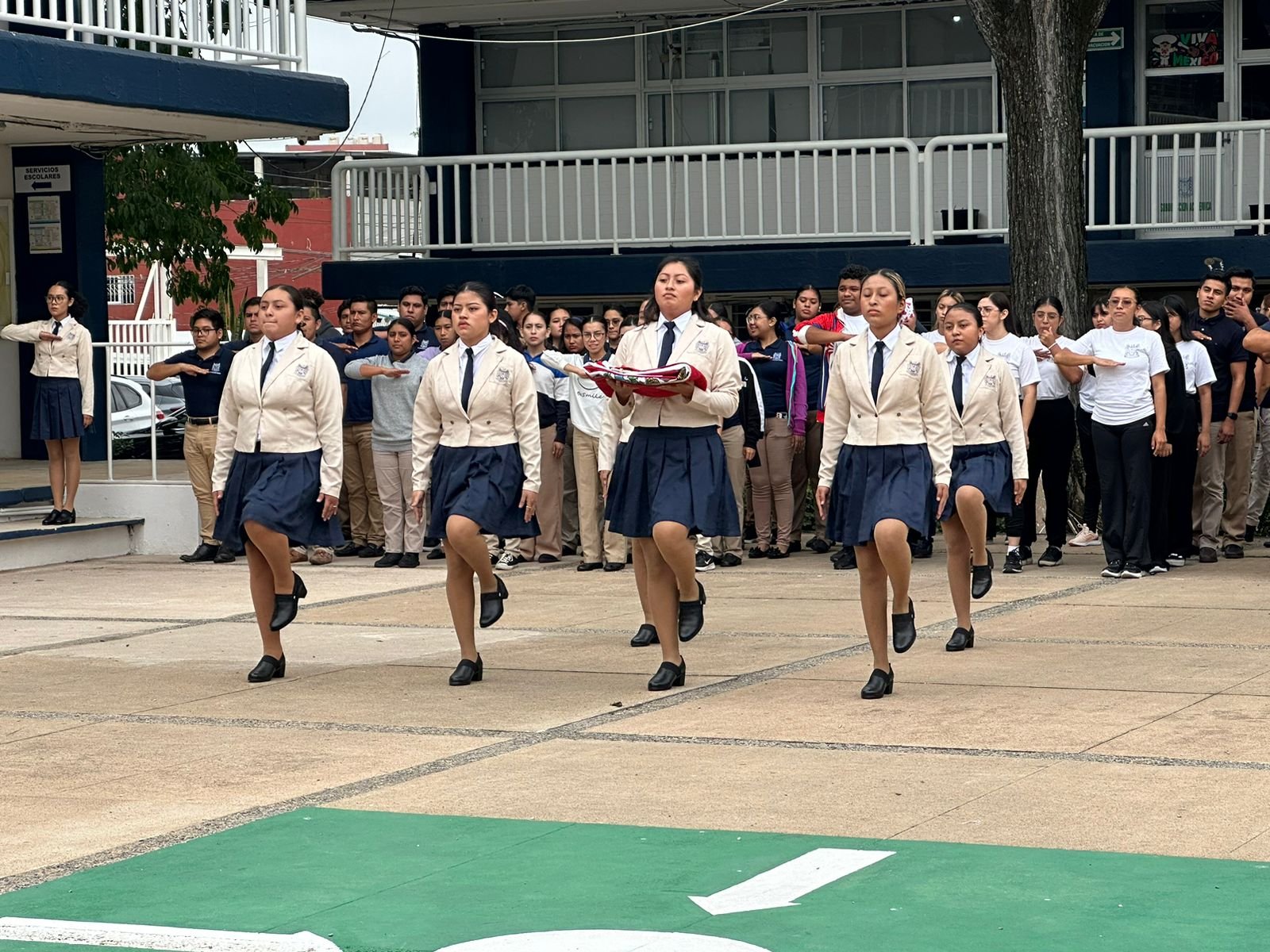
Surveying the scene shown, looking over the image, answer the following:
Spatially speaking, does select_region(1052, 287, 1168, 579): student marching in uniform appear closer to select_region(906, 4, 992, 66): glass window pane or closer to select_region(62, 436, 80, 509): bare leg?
select_region(62, 436, 80, 509): bare leg

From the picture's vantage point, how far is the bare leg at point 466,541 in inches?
365

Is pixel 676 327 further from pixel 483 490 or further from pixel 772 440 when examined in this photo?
pixel 772 440

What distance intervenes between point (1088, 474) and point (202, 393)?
6.95 meters

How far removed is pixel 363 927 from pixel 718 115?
61.8 feet

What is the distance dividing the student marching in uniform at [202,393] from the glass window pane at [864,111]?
30.5 ft

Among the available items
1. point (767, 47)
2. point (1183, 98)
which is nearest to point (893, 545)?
point (1183, 98)

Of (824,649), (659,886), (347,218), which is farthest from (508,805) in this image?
(347,218)

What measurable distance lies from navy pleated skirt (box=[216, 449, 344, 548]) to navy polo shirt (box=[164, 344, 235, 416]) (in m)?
5.73

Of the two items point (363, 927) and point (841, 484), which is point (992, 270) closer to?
point (841, 484)

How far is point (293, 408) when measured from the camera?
9719mm

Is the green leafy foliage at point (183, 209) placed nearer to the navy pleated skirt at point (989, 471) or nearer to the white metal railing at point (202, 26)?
the white metal railing at point (202, 26)

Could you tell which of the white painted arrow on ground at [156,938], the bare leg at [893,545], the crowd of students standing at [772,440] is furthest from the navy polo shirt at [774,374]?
the white painted arrow on ground at [156,938]

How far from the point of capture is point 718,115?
23344mm

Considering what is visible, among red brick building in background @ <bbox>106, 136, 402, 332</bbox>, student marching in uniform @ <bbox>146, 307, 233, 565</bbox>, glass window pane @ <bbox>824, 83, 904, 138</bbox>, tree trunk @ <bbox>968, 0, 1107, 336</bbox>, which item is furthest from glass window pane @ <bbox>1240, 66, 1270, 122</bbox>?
red brick building in background @ <bbox>106, 136, 402, 332</bbox>
